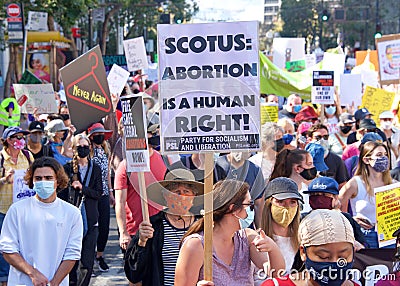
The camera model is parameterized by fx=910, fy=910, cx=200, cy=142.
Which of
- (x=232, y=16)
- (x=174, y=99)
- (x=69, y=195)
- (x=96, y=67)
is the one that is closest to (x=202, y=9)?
(x=232, y=16)

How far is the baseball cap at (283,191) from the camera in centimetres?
563

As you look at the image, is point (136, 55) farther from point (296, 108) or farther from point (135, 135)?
point (135, 135)

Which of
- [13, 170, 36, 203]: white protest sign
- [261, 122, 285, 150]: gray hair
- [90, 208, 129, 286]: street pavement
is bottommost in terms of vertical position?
[90, 208, 129, 286]: street pavement

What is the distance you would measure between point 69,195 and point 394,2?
75815 millimetres

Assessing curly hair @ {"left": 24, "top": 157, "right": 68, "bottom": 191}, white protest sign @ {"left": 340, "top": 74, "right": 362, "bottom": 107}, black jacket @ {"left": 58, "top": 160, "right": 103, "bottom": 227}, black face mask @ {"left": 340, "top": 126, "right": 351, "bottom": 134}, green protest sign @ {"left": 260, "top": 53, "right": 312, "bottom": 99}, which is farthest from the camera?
green protest sign @ {"left": 260, "top": 53, "right": 312, "bottom": 99}

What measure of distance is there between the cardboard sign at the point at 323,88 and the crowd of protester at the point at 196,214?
525 cm

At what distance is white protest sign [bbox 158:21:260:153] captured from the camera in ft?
15.1

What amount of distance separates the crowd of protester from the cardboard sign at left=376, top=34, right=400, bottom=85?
22.3 ft

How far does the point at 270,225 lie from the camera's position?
5.65m

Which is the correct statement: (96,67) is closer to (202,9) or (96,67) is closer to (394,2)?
(202,9)

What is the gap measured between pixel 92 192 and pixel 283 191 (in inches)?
145

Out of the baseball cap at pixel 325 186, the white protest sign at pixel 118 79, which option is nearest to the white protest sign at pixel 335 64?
the white protest sign at pixel 118 79

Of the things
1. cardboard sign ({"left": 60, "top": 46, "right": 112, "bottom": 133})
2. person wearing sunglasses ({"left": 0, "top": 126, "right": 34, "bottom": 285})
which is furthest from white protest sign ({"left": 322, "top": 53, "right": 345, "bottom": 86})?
person wearing sunglasses ({"left": 0, "top": 126, "right": 34, "bottom": 285})

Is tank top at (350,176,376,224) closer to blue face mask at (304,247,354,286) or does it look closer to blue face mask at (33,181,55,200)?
blue face mask at (33,181,55,200)
